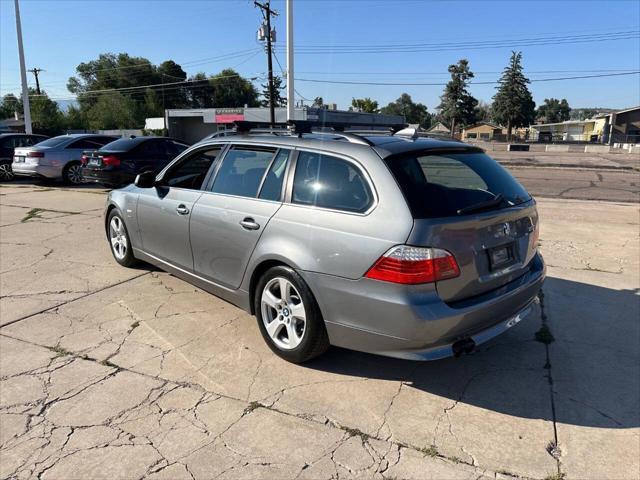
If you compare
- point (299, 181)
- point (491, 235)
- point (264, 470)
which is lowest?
point (264, 470)

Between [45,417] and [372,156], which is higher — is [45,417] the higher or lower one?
the lower one

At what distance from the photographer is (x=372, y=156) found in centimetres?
314

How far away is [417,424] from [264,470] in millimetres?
978

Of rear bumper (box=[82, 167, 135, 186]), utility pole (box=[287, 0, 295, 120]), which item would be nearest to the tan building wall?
utility pole (box=[287, 0, 295, 120])

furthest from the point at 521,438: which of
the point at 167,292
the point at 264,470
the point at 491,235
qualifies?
the point at 167,292

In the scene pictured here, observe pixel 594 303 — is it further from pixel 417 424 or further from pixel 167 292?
pixel 167 292

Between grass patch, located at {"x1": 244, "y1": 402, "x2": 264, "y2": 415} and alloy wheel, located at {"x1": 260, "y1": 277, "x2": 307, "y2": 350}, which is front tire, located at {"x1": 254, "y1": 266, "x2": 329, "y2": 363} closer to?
alloy wheel, located at {"x1": 260, "y1": 277, "x2": 307, "y2": 350}

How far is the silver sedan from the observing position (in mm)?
13969

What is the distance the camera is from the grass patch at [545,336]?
393cm

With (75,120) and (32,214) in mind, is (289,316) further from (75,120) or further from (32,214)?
(75,120)

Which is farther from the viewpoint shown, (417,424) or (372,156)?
(372,156)

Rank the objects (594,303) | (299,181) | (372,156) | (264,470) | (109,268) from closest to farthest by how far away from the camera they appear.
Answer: (264,470) → (372,156) → (299,181) → (594,303) → (109,268)

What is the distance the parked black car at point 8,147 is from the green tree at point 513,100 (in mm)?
87333

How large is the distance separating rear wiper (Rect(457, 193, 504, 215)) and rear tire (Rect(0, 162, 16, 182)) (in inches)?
684
